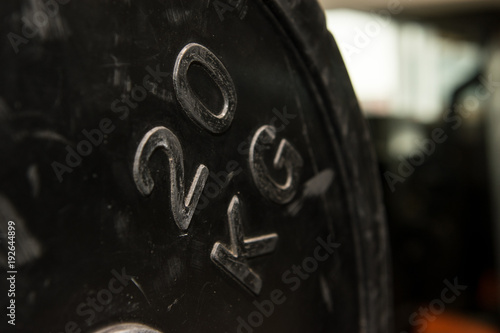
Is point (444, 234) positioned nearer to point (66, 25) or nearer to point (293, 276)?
point (293, 276)

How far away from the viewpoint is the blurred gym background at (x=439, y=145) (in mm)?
3941

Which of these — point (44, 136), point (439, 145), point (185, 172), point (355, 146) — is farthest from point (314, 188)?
point (439, 145)

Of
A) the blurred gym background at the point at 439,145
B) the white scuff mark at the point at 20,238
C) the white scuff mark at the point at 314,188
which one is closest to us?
the white scuff mark at the point at 20,238

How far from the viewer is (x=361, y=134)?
660 mm

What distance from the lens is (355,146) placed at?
2.14 feet

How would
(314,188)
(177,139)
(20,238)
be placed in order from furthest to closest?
(314,188)
(177,139)
(20,238)

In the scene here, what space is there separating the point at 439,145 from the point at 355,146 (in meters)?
3.63

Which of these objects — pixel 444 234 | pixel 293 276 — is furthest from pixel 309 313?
pixel 444 234

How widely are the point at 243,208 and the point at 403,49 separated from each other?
12.7 ft

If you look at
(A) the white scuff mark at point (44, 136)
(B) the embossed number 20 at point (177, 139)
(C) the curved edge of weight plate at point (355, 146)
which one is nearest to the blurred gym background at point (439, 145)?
(C) the curved edge of weight plate at point (355, 146)

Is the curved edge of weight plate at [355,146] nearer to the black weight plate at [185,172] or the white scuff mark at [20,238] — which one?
the black weight plate at [185,172]

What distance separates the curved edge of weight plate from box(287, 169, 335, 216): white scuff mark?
1.2 inches

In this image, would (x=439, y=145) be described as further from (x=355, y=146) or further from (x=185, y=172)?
(x=185, y=172)

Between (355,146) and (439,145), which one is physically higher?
(355,146)
